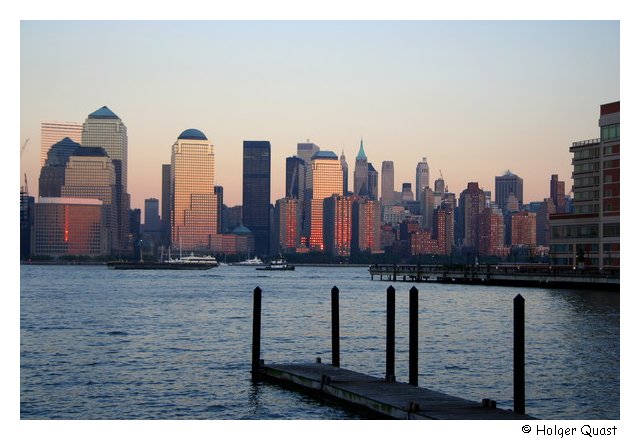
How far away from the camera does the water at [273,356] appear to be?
→ 43.3m

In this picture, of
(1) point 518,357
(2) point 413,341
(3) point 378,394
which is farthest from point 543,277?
(1) point 518,357

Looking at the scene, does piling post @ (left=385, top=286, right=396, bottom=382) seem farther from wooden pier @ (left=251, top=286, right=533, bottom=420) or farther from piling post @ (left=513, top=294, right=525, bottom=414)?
piling post @ (left=513, top=294, right=525, bottom=414)

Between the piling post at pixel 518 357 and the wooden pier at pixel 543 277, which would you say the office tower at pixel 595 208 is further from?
the piling post at pixel 518 357

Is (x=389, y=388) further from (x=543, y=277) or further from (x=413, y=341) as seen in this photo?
(x=543, y=277)

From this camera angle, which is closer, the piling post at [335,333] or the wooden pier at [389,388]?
the wooden pier at [389,388]

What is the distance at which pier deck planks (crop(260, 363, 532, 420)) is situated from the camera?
112 ft

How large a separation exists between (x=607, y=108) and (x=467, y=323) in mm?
86480

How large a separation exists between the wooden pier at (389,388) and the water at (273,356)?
0.80 meters

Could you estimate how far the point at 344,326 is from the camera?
82.6 meters

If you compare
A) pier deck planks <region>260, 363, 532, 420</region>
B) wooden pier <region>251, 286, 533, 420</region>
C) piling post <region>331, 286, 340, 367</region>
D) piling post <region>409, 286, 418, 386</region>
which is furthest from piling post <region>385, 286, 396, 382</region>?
piling post <region>331, 286, 340, 367</region>

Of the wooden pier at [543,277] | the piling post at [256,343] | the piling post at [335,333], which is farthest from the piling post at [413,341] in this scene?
the wooden pier at [543,277]

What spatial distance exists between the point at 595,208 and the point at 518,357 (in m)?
134
